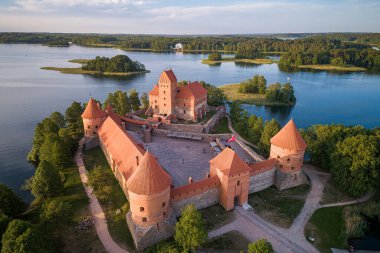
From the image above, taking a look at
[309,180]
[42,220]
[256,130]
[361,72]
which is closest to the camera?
[42,220]

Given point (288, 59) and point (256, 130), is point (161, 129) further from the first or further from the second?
point (288, 59)

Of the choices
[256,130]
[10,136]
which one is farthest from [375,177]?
[10,136]

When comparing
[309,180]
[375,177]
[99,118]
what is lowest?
[309,180]

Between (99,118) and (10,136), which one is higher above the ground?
(99,118)

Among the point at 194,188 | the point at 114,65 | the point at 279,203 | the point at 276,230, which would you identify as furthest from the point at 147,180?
the point at 114,65

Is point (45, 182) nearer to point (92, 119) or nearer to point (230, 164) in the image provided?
point (92, 119)

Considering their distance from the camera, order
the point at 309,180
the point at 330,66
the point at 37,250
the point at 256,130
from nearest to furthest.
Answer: the point at 37,250, the point at 309,180, the point at 256,130, the point at 330,66
